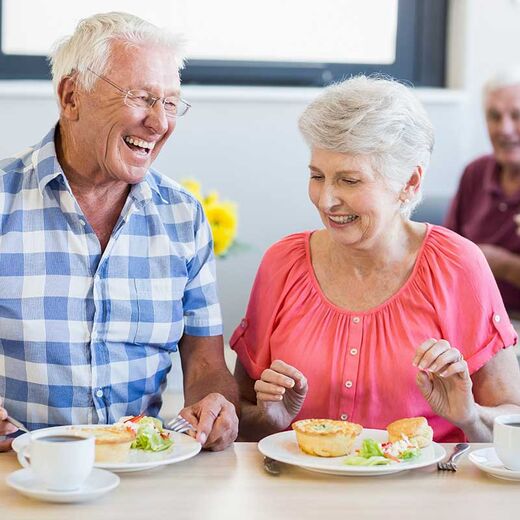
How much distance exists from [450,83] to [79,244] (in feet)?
7.33

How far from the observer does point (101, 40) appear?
1.91 metres

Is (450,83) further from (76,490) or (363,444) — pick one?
(76,490)

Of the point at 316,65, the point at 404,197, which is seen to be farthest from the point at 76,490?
the point at 316,65

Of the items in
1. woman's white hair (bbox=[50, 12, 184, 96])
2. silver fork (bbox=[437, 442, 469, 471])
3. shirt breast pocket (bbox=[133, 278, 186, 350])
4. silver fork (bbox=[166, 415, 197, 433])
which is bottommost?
silver fork (bbox=[437, 442, 469, 471])

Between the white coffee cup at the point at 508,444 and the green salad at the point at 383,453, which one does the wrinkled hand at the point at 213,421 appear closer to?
the green salad at the point at 383,453

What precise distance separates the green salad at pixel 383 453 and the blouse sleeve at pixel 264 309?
0.47 meters

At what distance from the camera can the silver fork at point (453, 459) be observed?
1.62 metres

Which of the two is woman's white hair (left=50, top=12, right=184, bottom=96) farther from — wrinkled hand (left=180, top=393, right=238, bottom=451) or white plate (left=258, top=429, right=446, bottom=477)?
white plate (left=258, top=429, right=446, bottom=477)

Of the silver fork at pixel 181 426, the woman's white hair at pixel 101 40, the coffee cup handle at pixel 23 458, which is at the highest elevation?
the woman's white hair at pixel 101 40

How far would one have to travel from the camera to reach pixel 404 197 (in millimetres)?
2072

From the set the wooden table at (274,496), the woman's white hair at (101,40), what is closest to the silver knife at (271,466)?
the wooden table at (274,496)

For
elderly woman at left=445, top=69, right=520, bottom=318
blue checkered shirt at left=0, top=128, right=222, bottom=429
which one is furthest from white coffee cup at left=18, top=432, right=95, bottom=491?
elderly woman at left=445, top=69, right=520, bottom=318

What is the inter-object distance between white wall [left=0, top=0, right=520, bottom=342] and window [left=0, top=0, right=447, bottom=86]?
0.12 metres

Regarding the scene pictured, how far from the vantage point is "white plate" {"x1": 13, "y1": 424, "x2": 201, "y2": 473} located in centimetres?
154
